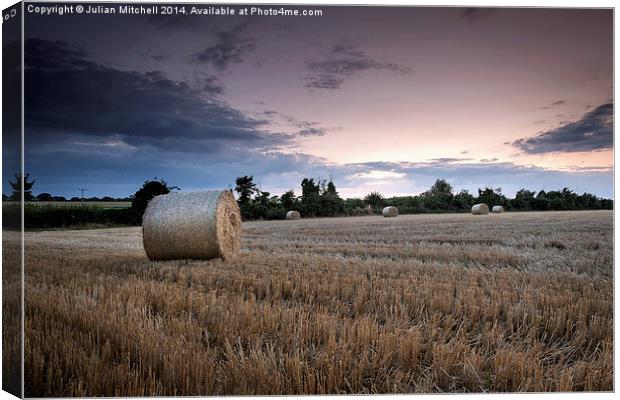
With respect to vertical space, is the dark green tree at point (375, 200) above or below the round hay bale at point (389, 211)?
above

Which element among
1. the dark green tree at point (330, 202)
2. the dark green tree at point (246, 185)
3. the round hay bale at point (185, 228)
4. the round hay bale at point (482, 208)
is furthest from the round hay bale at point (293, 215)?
the round hay bale at point (482, 208)

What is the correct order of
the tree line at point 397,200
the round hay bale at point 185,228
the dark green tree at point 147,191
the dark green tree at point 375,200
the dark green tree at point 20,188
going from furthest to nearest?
the round hay bale at point 185,228
the dark green tree at point 375,200
the tree line at point 397,200
the dark green tree at point 147,191
the dark green tree at point 20,188

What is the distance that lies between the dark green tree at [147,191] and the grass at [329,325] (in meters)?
0.66

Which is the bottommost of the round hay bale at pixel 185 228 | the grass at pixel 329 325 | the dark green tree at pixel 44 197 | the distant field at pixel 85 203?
the grass at pixel 329 325

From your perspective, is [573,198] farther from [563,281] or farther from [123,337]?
[123,337]

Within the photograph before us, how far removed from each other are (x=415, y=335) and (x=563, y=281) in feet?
6.44

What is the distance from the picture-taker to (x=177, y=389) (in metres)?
3.03

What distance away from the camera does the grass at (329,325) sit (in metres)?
3.03

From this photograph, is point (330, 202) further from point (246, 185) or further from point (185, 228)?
point (185, 228)

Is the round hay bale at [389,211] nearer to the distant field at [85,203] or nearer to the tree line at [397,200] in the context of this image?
the tree line at [397,200]

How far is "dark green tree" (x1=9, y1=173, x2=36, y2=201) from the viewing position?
3.39 m

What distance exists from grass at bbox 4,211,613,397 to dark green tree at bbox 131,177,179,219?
0.66m

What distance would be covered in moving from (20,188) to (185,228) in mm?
3244

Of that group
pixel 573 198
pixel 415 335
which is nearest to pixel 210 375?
pixel 415 335
